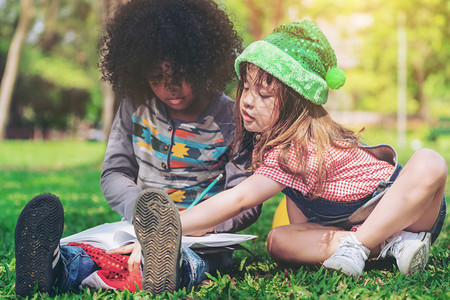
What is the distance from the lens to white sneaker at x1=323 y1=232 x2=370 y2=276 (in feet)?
7.39

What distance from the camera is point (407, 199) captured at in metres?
2.31

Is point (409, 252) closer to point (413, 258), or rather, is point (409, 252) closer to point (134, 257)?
point (413, 258)

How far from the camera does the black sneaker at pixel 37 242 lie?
197 cm

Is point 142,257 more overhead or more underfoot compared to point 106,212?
more overhead

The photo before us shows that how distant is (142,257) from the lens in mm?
2010

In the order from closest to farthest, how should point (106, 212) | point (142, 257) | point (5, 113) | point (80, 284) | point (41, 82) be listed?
1. point (142, 257)
2. point (80, 284)
3. point (106, 212)
4. point (5, 113)
5. point (41, 82)

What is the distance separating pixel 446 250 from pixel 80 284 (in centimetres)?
204

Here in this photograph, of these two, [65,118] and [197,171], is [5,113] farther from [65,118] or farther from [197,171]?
[197,171]

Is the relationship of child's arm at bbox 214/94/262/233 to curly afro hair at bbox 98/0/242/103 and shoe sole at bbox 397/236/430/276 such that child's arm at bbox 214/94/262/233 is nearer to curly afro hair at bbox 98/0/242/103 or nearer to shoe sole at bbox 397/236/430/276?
curly afro hair at bbox 98/0/242/103

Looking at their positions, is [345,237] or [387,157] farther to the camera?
[387,157]

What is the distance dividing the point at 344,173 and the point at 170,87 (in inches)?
37.9

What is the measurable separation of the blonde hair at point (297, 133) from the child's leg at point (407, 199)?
0.93ft

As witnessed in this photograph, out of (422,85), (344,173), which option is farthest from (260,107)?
(422,85)

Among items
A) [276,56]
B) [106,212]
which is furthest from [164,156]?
[106,212]
